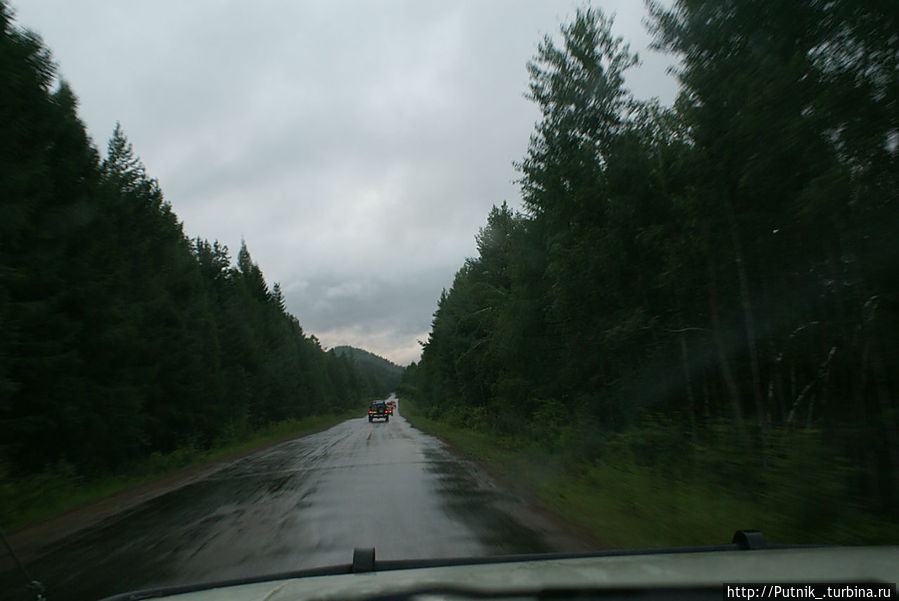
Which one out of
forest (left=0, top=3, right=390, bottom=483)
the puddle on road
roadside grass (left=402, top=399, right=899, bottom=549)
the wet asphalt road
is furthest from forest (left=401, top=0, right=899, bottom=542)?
forest (left=0, top=3, right=390, bottom=483)

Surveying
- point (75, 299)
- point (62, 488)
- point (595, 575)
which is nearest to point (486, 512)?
point (595, 575)

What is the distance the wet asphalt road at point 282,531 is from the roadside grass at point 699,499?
2.93 feet

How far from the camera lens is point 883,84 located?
650 centimetres

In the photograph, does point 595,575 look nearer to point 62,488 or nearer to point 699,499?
point 699,499

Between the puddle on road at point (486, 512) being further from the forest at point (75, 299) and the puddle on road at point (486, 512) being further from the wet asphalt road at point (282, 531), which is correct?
the forest at point (75, 299)

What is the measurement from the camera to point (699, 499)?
7559mm

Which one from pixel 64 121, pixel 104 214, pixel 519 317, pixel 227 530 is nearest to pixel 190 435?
pixel 104 214

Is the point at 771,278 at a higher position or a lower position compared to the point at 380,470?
higher

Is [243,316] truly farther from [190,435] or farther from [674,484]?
[674,484]

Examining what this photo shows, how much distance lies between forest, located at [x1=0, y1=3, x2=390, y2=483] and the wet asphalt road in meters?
4.94

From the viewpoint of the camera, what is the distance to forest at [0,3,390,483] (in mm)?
11688

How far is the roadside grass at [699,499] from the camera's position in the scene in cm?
562

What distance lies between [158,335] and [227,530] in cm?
1751

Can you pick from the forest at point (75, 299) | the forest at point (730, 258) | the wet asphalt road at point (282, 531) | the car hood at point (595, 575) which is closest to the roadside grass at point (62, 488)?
the forest at point (75, 299)
